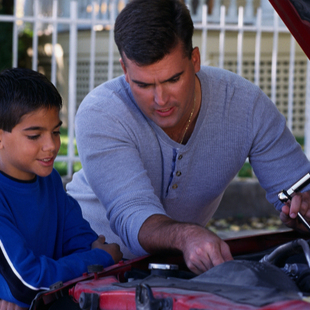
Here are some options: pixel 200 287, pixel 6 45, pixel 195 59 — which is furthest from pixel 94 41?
pixel 200 287

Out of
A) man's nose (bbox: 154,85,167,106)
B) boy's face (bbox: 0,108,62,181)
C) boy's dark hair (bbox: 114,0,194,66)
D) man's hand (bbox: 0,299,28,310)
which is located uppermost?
boy's dark hair (bbox: 114,0,194,66)

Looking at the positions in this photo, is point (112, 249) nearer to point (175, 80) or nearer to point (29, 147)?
point (29, 147)

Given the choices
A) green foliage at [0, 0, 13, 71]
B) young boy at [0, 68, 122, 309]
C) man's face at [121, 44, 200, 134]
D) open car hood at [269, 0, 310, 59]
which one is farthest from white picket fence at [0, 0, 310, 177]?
open car hood at [269, 0, 310, 59]

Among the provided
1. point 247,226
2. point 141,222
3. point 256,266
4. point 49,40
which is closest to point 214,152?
point 141,222

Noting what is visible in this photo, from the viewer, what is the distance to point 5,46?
810 centimetres

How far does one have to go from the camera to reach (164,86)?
1.72 metres

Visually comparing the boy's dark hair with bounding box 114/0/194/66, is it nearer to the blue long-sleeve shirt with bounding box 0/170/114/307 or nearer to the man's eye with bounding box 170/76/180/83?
the man's eye with bounding box 170/76/180/83

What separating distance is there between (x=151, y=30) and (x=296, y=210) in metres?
0.76

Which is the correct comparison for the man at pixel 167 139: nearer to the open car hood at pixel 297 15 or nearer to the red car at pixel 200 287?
the red car at pixel 200 287

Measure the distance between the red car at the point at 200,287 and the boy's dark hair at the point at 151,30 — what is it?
0.42 metres

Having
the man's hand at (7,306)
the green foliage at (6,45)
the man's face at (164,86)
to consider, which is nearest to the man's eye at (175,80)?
the man's face at (164,86)

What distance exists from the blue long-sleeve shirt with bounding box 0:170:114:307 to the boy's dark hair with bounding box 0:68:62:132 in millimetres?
183

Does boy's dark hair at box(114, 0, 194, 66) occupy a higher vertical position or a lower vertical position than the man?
higher

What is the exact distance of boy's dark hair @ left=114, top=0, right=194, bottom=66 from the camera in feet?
5.50
